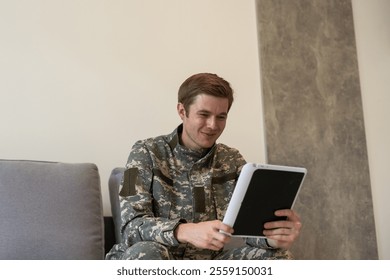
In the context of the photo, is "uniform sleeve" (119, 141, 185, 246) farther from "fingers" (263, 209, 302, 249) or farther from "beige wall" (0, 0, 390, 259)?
"beige wall" (0, 0, 390, 259)

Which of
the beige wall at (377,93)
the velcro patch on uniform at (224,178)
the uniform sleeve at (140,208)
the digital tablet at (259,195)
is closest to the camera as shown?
the digital tablet at (259,195)

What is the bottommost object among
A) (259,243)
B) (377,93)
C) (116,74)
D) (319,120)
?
(259,243)

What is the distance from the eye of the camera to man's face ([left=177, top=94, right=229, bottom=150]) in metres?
1.54

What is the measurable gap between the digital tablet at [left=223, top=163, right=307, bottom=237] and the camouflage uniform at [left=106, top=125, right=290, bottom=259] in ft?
0.45

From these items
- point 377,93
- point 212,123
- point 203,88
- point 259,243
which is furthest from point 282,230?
point 377,93

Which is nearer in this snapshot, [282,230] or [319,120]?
[282,230]

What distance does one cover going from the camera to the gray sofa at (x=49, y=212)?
1.48 metres

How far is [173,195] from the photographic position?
153 cm

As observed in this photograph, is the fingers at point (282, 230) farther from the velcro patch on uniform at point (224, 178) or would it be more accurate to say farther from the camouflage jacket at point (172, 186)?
the velcro patch on uniform at point (224, 178)

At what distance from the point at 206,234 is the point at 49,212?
0.58m

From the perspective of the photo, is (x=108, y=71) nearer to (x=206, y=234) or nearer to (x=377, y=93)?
(x=206, y=234)

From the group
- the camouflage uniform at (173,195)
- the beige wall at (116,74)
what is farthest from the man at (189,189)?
Result: the beige wall at (116,74)

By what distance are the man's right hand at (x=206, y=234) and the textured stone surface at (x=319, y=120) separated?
3.04ft

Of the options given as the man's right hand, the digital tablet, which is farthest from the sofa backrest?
the digital tablet
